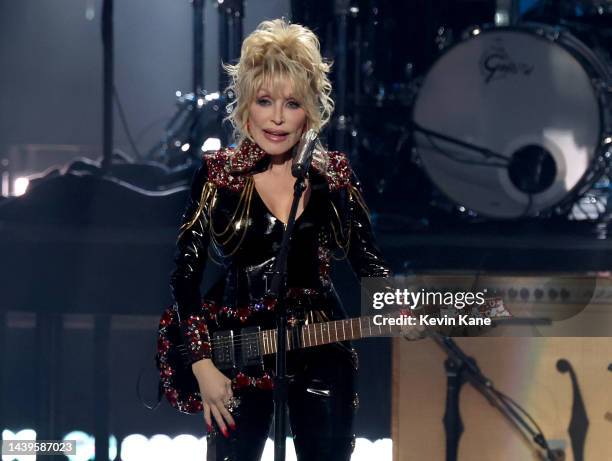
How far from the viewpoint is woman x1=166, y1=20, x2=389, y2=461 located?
2523mm

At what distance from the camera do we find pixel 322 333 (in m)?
2.59

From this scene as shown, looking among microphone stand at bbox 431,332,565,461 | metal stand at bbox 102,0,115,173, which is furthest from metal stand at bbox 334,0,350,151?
microphone stand at bbox 431,332,565,461

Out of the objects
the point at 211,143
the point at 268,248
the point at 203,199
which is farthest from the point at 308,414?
the point at 211,143

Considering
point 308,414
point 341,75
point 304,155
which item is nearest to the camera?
point 304,155

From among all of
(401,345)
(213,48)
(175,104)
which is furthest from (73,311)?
(401,345)

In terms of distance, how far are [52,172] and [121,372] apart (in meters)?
0.91

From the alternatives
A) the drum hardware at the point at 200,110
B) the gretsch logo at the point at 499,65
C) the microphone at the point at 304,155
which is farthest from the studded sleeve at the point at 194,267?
the gretsch logo at the point at 499,65

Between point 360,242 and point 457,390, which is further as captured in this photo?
point 457,390

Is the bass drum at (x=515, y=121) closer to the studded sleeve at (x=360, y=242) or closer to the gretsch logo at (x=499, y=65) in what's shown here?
the gretsch logo at (x=499, y=65)

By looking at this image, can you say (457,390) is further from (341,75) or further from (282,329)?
(341,75)

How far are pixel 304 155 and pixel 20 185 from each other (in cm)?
247

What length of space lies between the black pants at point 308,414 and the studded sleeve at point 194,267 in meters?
0.18

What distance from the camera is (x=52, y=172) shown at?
4543 mm

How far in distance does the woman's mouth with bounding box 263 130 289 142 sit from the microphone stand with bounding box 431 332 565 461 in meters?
1.15
